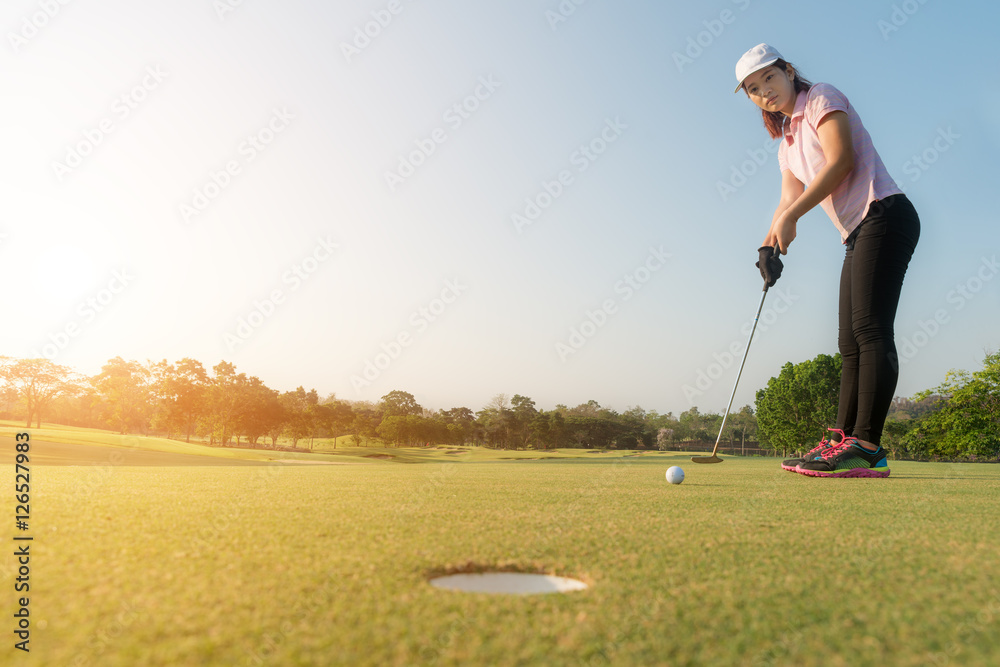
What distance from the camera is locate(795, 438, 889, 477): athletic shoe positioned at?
3.93m

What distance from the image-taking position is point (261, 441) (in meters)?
53.2

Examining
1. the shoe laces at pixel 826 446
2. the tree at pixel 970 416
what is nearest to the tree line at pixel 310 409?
the tree at pixel 970 416

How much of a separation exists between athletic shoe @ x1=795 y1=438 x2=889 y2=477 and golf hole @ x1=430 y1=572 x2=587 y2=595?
11.3 feet

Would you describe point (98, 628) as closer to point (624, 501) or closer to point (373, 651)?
point (373, 651)

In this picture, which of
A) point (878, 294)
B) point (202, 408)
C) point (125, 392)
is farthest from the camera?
point (125, 392)

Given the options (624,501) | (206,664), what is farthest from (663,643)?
(624,501)

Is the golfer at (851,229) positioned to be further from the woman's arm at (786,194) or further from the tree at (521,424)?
the tree at (521,424)

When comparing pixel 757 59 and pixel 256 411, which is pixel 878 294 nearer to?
pixel 757 59

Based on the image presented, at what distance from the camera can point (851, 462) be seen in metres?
3.93

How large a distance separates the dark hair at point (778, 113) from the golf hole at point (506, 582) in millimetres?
4232

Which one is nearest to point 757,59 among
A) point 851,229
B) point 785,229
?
point 785,229

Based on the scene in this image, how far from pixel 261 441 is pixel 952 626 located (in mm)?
58349

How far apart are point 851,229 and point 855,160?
0.49 meters

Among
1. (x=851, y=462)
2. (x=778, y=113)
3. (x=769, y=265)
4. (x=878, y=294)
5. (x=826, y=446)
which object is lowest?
(x=851, y=462)
